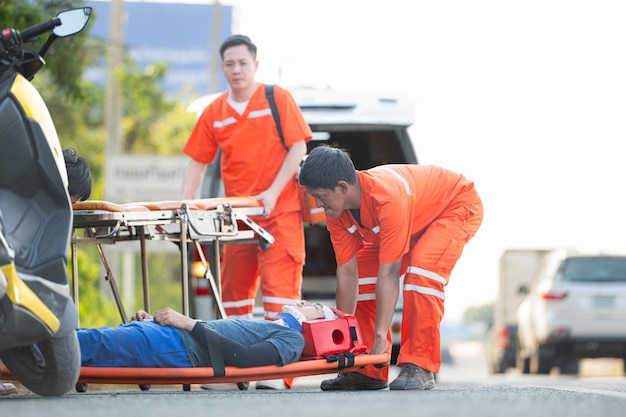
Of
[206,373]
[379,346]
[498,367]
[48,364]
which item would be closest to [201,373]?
[206,373]

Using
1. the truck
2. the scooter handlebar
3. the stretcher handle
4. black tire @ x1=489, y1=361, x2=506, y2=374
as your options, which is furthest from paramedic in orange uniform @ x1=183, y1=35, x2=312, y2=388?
the truck

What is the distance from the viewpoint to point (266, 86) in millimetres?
8898

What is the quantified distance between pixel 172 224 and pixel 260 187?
0.92m

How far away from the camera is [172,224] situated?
26.3 feet

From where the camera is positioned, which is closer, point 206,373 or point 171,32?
point 206,373

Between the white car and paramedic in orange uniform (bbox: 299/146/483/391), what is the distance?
32.7ft

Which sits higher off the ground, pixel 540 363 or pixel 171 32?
pixel 171 32

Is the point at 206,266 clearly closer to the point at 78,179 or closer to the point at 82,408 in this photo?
the point at 78,179

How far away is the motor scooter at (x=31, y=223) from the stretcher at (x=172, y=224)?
54.7 inches

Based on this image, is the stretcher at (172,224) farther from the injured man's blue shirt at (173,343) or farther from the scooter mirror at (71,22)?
the scooter mirror at (71,22)

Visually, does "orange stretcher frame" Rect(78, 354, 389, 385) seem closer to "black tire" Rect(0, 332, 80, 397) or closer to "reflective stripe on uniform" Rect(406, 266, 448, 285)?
"black tire" Rect(0, 332, 80, 397)

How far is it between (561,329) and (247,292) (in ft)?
30.7

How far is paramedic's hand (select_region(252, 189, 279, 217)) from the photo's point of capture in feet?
27.7

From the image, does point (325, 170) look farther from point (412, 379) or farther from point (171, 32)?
point (171, 32)
